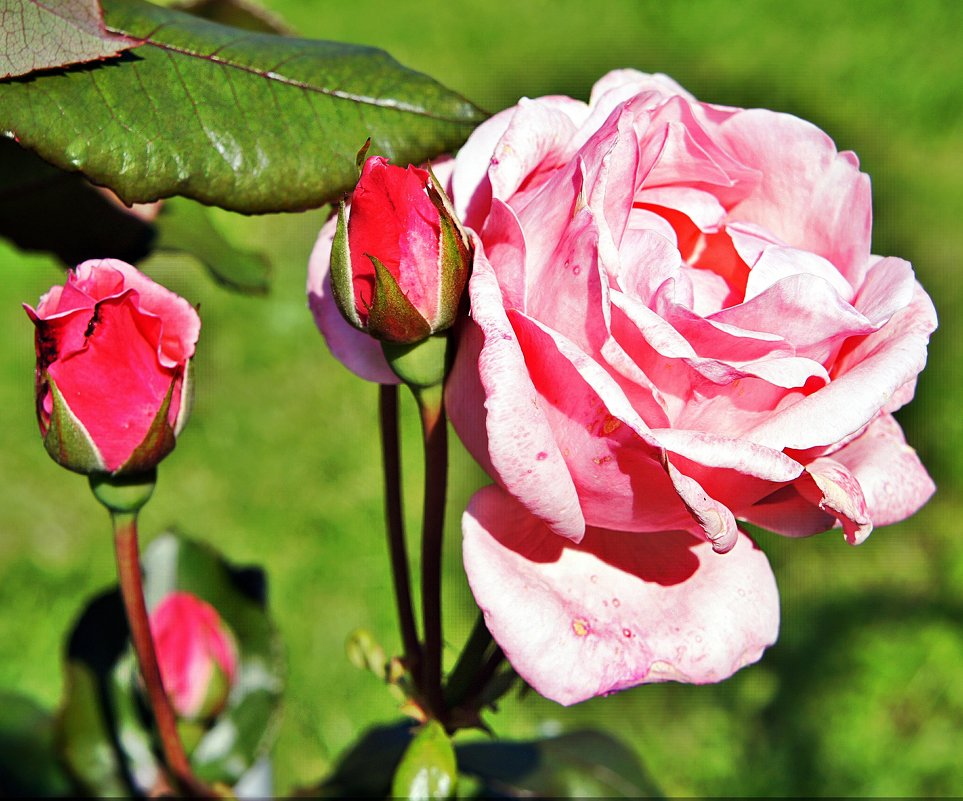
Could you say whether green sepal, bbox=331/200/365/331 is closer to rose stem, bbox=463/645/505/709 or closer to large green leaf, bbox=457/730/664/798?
rose stem, bbox=463/645/505/709

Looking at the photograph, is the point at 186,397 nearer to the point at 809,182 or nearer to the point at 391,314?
the point at 391,314

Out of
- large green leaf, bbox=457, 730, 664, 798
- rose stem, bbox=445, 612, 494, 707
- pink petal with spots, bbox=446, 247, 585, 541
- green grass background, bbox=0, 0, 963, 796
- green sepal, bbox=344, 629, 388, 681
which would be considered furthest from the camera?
green grass background, bbox=0, 0, 963, 796

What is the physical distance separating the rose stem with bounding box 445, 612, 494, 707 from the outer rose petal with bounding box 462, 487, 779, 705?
0.20 feet

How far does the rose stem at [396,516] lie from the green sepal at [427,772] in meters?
0.07

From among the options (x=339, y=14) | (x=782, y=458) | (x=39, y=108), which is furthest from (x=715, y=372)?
(x=339, y=14)

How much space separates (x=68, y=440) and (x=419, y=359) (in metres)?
0.15

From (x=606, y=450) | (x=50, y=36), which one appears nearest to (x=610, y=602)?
(x=606, y=450)

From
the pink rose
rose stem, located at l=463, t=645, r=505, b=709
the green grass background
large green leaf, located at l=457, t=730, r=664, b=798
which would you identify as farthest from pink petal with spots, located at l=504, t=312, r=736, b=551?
the green grass background

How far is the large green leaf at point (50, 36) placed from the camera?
1.35 feet

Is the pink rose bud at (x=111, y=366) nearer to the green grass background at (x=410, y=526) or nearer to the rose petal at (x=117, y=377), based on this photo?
the rose petal at (x=117, y=377)

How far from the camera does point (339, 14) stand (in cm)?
255

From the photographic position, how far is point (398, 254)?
0.40 meters

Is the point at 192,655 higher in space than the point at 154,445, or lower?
lower

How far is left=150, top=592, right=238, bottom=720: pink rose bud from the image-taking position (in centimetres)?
65
